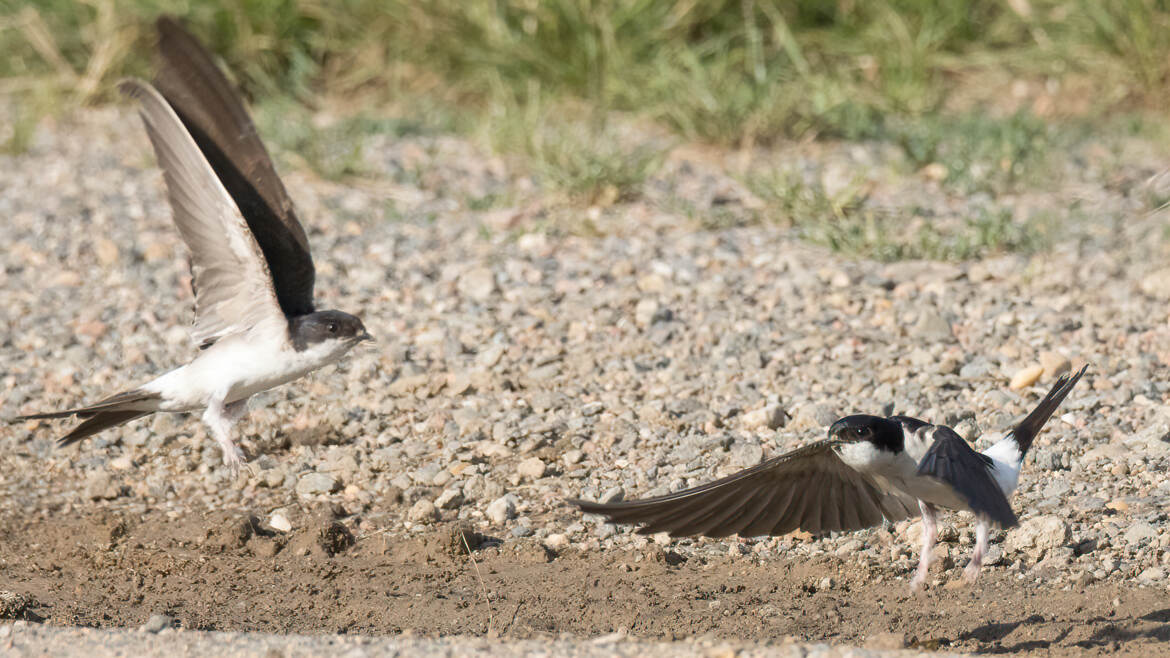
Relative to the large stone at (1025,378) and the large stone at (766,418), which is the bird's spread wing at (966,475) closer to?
the large stone at (766,418)

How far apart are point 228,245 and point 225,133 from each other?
1.05ft

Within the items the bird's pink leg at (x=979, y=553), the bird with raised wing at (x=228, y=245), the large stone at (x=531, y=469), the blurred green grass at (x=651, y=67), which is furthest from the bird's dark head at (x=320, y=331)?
the blurred green grass at (x=651, y=67)

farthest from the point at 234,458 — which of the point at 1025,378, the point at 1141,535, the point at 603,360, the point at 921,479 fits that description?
the point at 1025,378

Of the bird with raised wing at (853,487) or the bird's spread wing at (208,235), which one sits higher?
the bird's spread wing at (208,235)

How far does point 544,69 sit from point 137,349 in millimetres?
3595

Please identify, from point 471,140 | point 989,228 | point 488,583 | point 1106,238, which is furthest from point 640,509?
point 471,140

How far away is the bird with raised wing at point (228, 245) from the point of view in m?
4.05

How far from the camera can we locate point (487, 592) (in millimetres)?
4039

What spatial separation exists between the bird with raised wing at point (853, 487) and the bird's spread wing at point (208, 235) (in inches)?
52.6

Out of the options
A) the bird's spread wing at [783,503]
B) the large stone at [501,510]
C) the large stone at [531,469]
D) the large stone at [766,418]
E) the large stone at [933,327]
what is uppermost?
the large stone at [933,327]

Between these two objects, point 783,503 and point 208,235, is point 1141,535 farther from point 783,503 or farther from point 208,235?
point 208,235

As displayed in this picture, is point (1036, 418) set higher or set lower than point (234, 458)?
higher

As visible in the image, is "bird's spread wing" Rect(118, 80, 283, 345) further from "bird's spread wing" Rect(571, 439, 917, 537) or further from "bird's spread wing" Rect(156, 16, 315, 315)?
"bird's spread wing" Rect(571, 439, 917, 537)

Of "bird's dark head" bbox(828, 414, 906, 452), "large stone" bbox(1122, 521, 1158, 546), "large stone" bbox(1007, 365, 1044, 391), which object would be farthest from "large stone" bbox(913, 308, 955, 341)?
"bird's dark head" bbox(828, 414, 906, 452)
